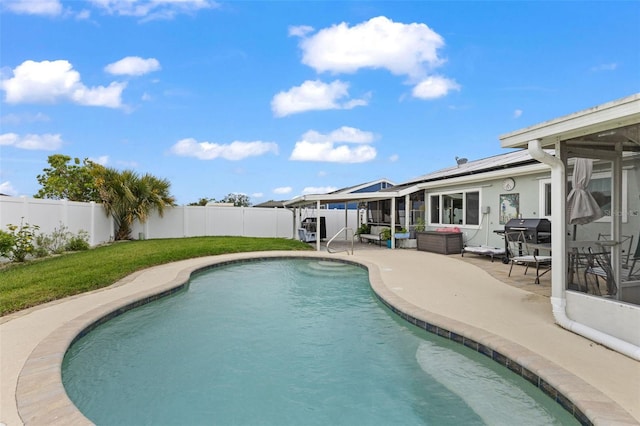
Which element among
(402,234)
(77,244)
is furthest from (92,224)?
(402,234)

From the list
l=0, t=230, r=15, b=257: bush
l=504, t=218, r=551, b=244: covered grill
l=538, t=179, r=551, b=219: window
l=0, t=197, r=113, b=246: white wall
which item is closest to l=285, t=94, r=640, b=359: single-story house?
l=504, t=218, r=551, b=244: covered grill

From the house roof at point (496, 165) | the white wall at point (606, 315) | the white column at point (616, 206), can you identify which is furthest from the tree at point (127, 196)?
the white column at point (616, 206)

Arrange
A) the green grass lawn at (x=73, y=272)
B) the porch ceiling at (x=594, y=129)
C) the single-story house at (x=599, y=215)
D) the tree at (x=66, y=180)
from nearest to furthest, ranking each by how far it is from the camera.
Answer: the porch ceiling at (x=594, y=129) < the single-story house at (x=599, y=215) < the green grass lawn at (x=73, y=272) < the tree at (x=66, y=180)

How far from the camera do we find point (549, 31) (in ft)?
37.9

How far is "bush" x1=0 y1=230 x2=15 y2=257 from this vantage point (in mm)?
9719

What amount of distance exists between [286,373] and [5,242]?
980 centimetres

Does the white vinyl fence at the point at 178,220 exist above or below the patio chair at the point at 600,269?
above

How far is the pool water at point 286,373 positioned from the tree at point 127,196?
41.7 feet

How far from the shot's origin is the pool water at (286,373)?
3.49 meters

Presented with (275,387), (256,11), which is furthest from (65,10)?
(275,387)

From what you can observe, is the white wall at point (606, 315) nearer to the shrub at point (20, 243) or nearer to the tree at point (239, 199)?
the shrub at point (20, 243)

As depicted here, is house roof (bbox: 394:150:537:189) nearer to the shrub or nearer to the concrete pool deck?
the concrete pool deck

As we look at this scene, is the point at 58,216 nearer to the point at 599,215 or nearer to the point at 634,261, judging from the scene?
the point at 599,215

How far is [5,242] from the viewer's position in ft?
32.0
